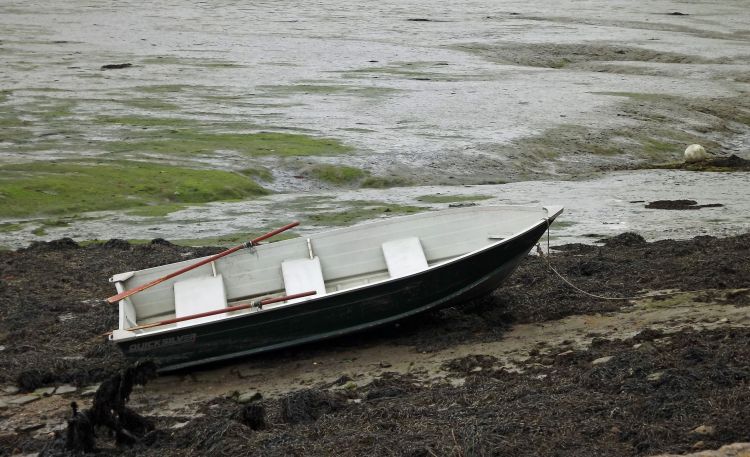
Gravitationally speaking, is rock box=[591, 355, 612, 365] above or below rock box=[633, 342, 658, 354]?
below

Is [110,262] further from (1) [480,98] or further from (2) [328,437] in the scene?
Result: (1) [480,98]

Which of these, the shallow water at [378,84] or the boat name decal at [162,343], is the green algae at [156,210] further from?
the boat name decal at [162,343]

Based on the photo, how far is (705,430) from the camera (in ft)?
26.1


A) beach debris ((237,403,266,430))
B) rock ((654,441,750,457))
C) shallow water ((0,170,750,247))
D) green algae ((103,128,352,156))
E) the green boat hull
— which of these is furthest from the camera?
green algae ((103,128,352,156))

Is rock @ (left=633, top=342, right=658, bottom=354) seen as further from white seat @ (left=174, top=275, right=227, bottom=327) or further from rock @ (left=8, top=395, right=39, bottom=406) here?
rock @ (left=8, top=395, right=39, bottom=406)

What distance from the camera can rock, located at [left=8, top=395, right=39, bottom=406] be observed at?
36.1ft

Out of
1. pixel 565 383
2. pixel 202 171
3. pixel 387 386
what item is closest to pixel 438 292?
pixel 387 386

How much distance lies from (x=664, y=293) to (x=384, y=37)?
36458 millimetres

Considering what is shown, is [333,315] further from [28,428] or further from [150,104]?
[150,104]

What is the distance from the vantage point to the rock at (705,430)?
788 centimetres

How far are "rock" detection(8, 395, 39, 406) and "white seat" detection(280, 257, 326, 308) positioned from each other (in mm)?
3227

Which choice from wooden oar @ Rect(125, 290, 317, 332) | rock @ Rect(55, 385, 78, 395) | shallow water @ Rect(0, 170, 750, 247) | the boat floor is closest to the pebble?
the boat floor

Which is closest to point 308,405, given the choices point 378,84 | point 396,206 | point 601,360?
point 601,360

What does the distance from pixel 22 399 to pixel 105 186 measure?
11129 mm
